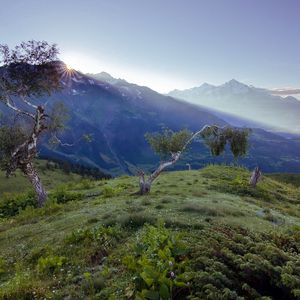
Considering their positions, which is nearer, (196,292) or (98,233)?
(196,292)

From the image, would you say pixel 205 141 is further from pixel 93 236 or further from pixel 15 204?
pixel 93 236

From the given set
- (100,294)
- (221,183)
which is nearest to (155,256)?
(100,294)

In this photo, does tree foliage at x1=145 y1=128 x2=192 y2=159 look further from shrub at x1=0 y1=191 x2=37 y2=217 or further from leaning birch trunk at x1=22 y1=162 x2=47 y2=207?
shrub at x1=0 y1=191 x2=37 y2=217

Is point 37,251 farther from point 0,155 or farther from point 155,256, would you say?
point 0,155

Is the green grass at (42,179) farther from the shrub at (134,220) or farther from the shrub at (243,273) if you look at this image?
the shrub at (243,273)

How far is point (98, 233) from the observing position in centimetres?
1947

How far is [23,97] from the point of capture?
4109 centimetres

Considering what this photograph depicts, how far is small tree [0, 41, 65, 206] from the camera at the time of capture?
125ft

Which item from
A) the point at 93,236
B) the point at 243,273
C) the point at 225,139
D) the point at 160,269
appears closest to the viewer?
the point at 243,273

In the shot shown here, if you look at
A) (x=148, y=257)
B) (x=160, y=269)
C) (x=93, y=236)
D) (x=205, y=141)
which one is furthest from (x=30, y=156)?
(x=160, y=269)

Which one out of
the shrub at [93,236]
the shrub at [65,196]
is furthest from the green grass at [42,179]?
the shrub at [93,236]

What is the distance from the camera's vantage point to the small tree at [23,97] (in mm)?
38053

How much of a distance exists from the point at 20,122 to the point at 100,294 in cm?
3342

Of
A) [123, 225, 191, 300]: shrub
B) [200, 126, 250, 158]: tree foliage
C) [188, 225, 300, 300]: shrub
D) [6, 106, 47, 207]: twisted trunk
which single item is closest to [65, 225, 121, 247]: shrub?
[123, 225, 191, 300]: shrub
